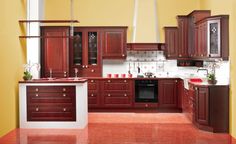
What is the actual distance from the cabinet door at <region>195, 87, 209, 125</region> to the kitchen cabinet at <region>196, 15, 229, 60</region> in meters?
0.78

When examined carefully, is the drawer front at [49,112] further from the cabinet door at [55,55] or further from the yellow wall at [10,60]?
the cabinet door at [55,55]

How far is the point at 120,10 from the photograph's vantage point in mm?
10195

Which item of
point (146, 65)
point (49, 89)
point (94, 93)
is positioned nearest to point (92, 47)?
point (94, 93)

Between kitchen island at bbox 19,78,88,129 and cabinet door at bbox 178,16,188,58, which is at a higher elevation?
cabinet door at bbox 178,16,188,58

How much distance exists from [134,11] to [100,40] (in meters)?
1.30

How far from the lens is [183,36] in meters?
9.73

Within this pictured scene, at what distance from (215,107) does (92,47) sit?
4237mm

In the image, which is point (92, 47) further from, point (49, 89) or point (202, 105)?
point (202, 105)

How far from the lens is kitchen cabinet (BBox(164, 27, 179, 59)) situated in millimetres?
9820

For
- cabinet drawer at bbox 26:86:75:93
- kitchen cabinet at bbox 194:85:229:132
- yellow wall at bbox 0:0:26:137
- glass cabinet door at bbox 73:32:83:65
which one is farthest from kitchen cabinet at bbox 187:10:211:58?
yellow wall at bbox 0:0:26:137

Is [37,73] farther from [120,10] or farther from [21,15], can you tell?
[120,10]

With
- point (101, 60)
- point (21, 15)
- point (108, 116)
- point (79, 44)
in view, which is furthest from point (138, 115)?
point (21, 15)

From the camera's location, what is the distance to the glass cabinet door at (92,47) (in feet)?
32.3

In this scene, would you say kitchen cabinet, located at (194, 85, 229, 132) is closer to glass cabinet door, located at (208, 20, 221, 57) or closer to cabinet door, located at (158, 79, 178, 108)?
glass cabinet door, located at (208, 20, 221, 57)
